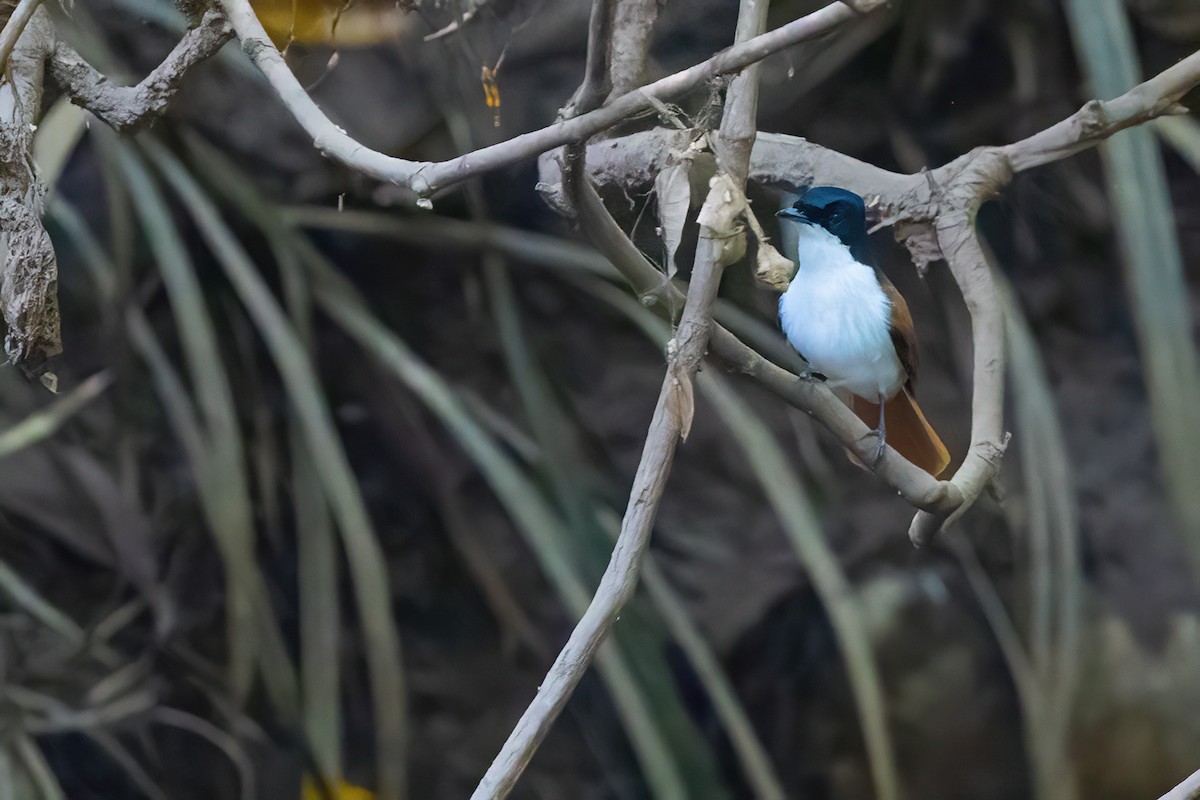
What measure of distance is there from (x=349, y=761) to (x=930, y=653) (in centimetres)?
105

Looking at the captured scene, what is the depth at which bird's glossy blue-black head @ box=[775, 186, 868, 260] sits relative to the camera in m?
1.15

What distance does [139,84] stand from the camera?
4.18ft

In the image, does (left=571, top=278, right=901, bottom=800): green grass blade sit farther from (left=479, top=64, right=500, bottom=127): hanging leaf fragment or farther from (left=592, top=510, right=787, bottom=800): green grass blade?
(left=479, top=64, right=500, bottom=127): hanging leaf fragment

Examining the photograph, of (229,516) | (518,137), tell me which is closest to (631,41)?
(518,137)

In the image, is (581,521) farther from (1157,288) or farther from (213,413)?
(1157,288)

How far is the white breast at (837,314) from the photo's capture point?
1154 millimetres

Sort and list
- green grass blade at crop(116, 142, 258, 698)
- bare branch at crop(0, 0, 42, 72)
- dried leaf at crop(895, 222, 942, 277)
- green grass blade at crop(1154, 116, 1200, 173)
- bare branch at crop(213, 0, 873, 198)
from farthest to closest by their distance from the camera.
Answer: green grass blade at crop(116, 142, 258, 698), green grass blade at crop(1154, 116, 1200, 173), dried leaf at crop(895, 222, 942, 277), bare branch at crop(0, 0, 42, 72), bare branch at crop(213, 0, 873, 198)

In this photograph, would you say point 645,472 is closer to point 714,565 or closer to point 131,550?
point 714,565

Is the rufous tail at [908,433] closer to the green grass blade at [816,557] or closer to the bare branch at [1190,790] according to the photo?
the green grass blade at [816,557]

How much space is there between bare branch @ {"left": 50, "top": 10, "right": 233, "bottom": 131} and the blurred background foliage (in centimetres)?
35

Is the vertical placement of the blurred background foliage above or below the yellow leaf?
above

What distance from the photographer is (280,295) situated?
1760 millimetres

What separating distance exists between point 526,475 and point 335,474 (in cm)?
35

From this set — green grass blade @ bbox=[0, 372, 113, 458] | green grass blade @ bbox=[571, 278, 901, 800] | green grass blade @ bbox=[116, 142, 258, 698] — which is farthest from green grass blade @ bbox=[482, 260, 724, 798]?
green grass blade @ bbox=[0, 372, 113, 458]
